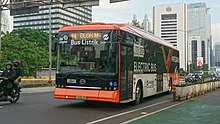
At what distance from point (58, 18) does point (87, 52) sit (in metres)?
77.3

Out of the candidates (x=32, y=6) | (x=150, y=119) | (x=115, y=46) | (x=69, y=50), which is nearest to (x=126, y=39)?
(x=115, y=46)

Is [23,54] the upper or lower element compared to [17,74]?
upper

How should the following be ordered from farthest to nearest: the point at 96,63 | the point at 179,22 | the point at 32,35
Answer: the point at 32,35 → the point at 179,22 → the point at 96,63

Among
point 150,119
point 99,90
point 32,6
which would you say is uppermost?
point 32,6

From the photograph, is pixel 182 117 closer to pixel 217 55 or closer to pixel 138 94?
pixel 138 94

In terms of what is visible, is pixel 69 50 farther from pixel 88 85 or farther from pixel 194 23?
pixel 194 23

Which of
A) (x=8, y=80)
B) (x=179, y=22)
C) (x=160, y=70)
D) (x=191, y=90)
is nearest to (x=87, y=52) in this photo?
(x=8, y=80)

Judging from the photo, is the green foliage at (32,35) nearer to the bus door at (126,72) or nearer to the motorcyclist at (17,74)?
the motorcyclist at (17,74)

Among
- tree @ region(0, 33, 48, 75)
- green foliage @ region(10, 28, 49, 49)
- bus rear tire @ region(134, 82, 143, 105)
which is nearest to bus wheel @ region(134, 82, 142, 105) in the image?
bus rear tire @ region(134, 82, 143, 105)

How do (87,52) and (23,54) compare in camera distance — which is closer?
(87,52)

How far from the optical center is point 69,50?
41.9 ft

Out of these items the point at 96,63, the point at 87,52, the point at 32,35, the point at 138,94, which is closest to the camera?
the point at 96,63

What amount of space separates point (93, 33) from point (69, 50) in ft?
3.52

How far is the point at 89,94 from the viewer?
12438 mm
